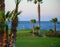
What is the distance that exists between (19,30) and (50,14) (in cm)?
86

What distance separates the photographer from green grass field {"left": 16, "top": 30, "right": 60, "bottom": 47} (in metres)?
6.36

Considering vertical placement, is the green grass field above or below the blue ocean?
below

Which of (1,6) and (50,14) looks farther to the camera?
(50,14)

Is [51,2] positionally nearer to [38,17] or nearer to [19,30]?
[38,17]

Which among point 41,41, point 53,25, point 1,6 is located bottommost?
point 41,41

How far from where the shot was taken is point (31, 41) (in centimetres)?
646

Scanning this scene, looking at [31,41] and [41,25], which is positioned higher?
[41,25]

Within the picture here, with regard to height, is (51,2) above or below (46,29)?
above

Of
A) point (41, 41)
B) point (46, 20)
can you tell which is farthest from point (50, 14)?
point (41, 41)

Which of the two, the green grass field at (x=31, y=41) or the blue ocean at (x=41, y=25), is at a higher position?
the blue ocean at (x=41, y=25)

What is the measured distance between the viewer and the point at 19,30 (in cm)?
634

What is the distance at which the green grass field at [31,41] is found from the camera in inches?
250

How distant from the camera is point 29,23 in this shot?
6.32 metres

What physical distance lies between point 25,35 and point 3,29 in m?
1.29
